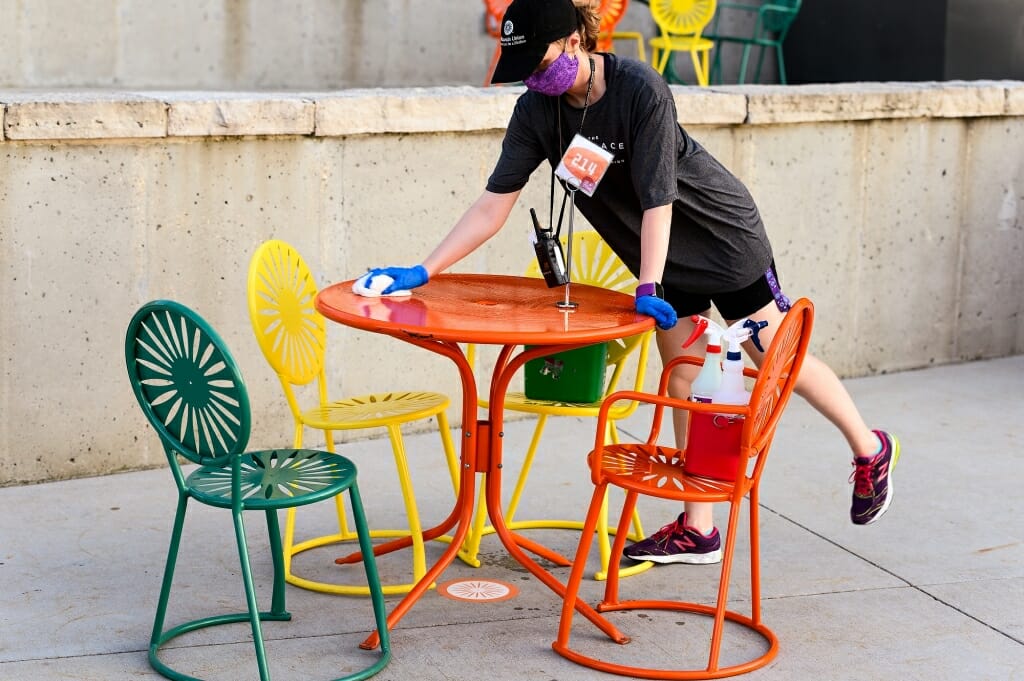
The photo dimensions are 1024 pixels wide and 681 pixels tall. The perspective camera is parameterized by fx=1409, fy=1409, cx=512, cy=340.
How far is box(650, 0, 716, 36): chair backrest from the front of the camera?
361 inches

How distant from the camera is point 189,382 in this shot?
3174 millimetres

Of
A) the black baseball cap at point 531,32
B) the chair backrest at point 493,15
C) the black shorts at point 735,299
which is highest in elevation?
the chair backrest at point 493,15

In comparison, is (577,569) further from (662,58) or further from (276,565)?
(662,58)

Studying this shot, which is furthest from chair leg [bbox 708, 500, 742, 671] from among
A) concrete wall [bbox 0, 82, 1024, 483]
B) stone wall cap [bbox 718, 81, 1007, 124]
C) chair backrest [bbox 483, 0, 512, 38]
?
chair backrest [bbox 483, 0, 512, 38]

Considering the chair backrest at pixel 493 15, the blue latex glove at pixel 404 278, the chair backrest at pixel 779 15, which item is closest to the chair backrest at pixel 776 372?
the blue latex glove at pixel 404 278

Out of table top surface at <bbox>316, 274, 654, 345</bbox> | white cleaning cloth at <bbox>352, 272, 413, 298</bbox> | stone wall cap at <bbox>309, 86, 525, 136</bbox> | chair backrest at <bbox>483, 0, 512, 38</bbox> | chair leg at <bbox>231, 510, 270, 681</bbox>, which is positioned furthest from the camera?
chair backrest at <bbox>483, 0, 512, 38</bbox>

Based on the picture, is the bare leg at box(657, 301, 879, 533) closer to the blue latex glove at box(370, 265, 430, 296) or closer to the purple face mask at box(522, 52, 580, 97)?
the blue latex glove at box(370, 265, 430, 296)

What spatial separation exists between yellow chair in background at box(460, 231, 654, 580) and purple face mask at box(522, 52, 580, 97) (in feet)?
2.73

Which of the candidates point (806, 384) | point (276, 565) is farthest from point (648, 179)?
point (276, 565)

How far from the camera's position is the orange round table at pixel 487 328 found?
3435 millimetres

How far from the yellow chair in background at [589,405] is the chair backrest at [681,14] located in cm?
486

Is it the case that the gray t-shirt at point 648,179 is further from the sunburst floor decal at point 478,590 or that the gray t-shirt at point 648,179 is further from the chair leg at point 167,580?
the chair leg at point 167,580

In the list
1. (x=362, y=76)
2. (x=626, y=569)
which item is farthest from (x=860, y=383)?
(x=362, y=76)

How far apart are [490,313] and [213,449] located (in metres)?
0.85
